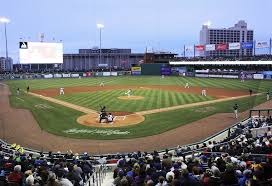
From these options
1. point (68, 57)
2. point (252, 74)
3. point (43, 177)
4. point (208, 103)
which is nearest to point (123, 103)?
point (208, 103)

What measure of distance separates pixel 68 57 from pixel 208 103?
116659 mm

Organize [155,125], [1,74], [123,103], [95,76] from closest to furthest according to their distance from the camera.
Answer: [155,125] → [123,103] → [1,74] → [95,76]

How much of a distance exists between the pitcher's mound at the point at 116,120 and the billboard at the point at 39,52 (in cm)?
5046

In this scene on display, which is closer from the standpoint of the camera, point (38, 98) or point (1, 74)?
point (38, 98)

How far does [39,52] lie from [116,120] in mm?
54977

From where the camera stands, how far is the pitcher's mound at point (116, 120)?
92.0 ft

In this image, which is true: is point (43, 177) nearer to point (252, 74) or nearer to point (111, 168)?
point (111, 168)

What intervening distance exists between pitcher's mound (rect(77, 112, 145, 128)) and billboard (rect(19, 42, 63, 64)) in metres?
50.5

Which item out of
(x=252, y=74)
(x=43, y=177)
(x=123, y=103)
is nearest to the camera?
(x=43, y=177)

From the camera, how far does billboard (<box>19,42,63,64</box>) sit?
7612 centimetres

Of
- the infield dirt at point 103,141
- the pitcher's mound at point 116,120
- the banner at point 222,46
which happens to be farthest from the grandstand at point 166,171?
the banner at point 222,46

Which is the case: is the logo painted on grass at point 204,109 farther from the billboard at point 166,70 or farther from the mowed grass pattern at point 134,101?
the billboard at point 166,70

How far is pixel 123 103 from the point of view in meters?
39.1

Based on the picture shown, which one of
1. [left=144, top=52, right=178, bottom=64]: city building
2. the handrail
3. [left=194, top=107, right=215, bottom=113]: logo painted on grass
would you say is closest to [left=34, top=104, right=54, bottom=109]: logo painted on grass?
[left=194, top=107, right=215, bottom=113]: logo painted on grass
